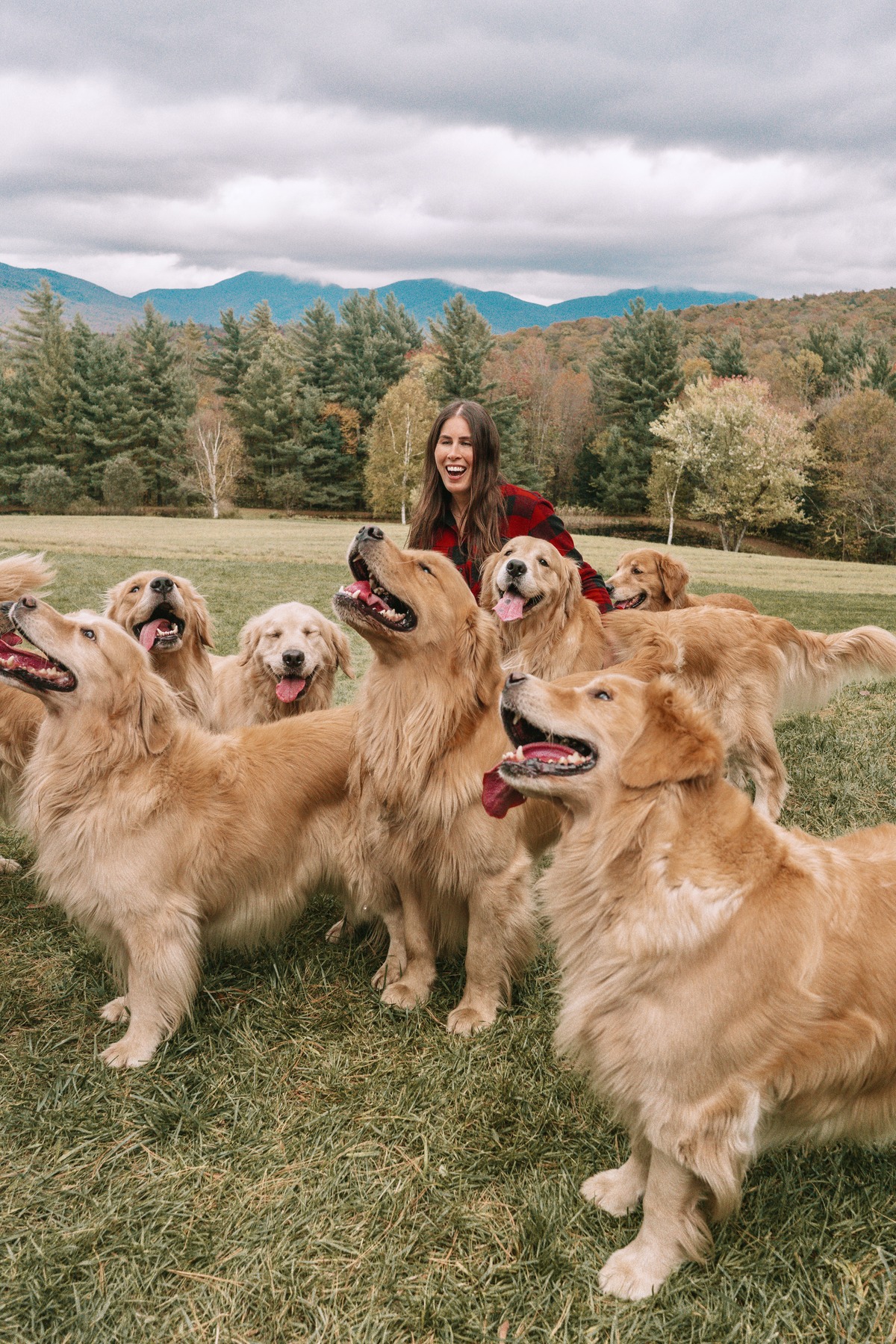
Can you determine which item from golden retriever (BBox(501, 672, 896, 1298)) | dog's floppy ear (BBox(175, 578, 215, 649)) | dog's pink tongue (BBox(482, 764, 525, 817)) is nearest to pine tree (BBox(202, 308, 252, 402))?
dog's floppy ear (BBox(175, 578, 215, 649))

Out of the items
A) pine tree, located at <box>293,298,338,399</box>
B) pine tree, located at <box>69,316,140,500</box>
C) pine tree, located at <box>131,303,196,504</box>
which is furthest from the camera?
pine tree, located at <box>293,298,338,399</box>

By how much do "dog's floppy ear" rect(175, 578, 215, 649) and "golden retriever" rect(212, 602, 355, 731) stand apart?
0.22 meters

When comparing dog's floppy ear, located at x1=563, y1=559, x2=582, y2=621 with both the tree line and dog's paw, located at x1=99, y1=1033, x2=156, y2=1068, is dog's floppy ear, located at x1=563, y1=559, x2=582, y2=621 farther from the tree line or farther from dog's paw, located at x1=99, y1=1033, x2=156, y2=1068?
Result: the tree line

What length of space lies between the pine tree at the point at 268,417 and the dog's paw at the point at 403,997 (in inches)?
1695

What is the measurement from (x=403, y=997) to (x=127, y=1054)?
1.11 metres

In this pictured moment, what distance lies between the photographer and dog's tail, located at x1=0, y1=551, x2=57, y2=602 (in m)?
3.87

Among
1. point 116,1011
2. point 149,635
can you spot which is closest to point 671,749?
point 116,1011

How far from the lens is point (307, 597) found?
14.6 meters

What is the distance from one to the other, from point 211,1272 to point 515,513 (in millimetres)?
4235

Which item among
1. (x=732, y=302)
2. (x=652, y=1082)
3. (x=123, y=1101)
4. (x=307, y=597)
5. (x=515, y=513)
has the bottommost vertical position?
(x=307, y=597)

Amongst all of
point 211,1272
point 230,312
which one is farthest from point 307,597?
point 230,312

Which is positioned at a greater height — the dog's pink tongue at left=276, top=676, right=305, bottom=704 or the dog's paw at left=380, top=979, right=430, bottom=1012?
the dog's pink tongue at left=276, top=676, right=305, bottom=704

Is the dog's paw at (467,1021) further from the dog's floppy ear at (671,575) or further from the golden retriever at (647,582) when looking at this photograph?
the dog's floppy ear at (671,575)

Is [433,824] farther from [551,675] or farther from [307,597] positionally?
[307,597]
